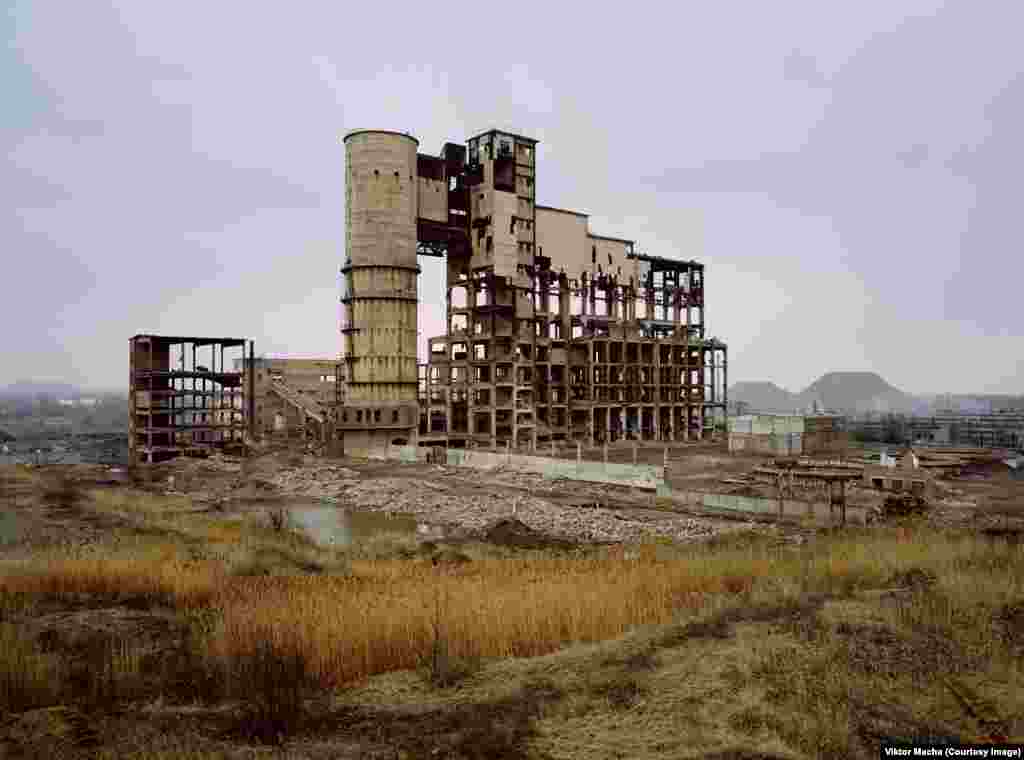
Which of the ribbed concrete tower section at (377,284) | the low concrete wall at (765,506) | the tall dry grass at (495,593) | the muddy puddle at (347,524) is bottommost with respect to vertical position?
the muddy puddle at (347,524)

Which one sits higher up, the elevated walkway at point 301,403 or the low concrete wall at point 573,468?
the elevated walkway at point 301,403

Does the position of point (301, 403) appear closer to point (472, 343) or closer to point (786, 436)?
point (472, 343)

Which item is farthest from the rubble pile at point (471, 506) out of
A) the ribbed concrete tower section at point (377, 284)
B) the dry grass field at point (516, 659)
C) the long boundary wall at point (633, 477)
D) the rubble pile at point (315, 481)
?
the dry grass field at point (516, 659)

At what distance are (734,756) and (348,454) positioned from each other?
167 feet

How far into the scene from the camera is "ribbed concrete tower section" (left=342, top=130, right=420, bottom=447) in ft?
179

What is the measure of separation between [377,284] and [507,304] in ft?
38.6

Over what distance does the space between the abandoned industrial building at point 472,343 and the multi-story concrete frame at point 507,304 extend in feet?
0.51

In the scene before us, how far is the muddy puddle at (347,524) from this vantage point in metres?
24.6

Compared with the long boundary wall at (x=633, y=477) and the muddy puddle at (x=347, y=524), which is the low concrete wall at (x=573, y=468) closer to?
the long boundary wall at (x=633, y=477)

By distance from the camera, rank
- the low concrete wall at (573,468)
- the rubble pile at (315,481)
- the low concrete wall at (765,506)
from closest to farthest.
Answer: the low concrete wall at (765,506) < the low concrete wall at (573,468) < the rubble pile at (315,481)

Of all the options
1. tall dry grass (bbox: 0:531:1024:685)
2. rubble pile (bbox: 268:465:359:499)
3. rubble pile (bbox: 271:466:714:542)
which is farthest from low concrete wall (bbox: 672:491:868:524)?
rubble pile (bbox: 268:465:359:499)

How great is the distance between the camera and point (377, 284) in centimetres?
5469

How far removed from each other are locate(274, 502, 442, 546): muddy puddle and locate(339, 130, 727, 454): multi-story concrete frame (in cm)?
2301

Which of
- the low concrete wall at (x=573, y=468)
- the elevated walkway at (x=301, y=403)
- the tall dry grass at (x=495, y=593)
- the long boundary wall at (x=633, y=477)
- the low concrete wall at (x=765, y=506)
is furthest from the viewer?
the elevated walkway at (x=301, y=403)
